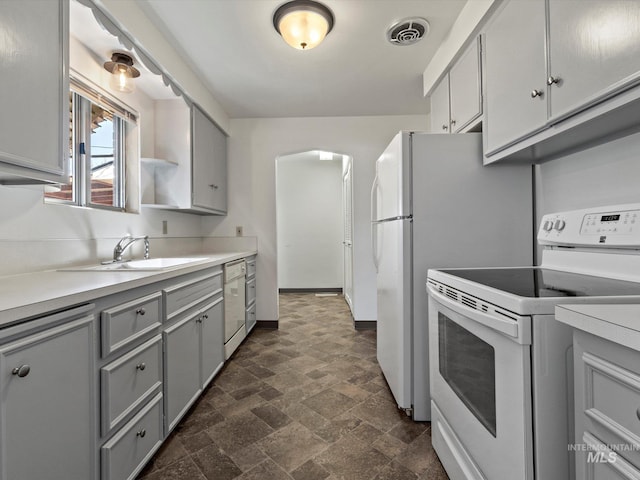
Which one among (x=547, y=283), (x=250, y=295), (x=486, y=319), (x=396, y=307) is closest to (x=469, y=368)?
(x=486, y=319)

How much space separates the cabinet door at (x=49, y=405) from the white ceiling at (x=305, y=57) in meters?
1.93

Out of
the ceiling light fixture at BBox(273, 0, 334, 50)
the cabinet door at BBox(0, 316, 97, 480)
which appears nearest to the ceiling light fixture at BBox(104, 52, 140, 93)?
the ceiling light fixture at BBox(273, 0, 334, 50)

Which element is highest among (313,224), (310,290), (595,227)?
(313,224)

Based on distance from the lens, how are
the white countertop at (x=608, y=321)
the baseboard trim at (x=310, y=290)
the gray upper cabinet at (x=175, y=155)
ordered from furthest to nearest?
the baseboard trim at (x=310, y=290)
the gray upper cabinet at (x=175, y=155)
the white countertop at (x=608, y=321)

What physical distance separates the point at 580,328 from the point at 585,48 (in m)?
0.98

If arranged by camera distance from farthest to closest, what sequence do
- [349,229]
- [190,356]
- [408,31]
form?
[349,229] < [408,31] < [190,356]

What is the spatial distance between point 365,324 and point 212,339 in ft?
6.33

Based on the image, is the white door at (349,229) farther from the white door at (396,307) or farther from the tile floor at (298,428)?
the white door at (396,307)

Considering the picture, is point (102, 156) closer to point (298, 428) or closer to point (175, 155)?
point (175, 155)

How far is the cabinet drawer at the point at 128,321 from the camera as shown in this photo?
42.9 inches

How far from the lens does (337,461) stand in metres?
1.45

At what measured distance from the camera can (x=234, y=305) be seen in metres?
2.70

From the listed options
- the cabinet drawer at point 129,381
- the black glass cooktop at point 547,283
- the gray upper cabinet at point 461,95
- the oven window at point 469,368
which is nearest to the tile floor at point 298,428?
the cabinet drawer at point 129,381

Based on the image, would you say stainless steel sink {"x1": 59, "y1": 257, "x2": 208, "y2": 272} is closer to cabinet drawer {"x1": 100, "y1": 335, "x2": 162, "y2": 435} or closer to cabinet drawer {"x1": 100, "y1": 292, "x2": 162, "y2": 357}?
cabinet drawer {"x1": 100, "y1": 292, "x2": 162, "y2": 357}
